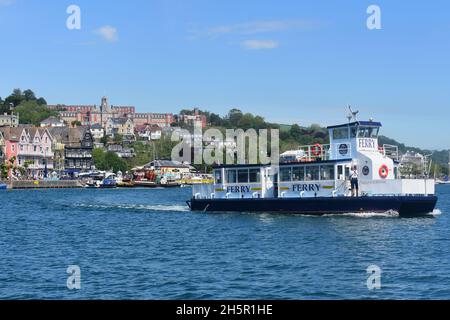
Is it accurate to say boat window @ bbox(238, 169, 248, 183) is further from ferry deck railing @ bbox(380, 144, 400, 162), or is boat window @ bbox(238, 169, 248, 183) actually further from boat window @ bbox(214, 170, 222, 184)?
ferry deck railing @ bbox(380, 144, 400, 162)

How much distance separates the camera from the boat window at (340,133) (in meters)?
44.7

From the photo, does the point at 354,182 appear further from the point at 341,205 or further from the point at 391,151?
the point at 391,151

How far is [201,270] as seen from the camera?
81.6 feet

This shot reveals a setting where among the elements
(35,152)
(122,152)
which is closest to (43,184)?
(35,152)

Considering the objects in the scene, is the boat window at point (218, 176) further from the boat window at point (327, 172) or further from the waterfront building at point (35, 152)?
the waterfront building at point (35, 152)

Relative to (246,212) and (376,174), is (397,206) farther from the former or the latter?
(246,212)

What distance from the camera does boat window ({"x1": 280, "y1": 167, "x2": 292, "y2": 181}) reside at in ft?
153

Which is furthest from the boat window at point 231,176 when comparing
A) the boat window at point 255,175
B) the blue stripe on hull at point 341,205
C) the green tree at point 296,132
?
the green tree at point 296,132

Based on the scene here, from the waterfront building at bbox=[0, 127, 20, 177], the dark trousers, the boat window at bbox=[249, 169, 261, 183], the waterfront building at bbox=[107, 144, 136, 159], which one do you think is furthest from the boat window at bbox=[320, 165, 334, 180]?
the waterfront building at bbox=[107, 144, 136, 159]

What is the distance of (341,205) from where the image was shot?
141 ft
